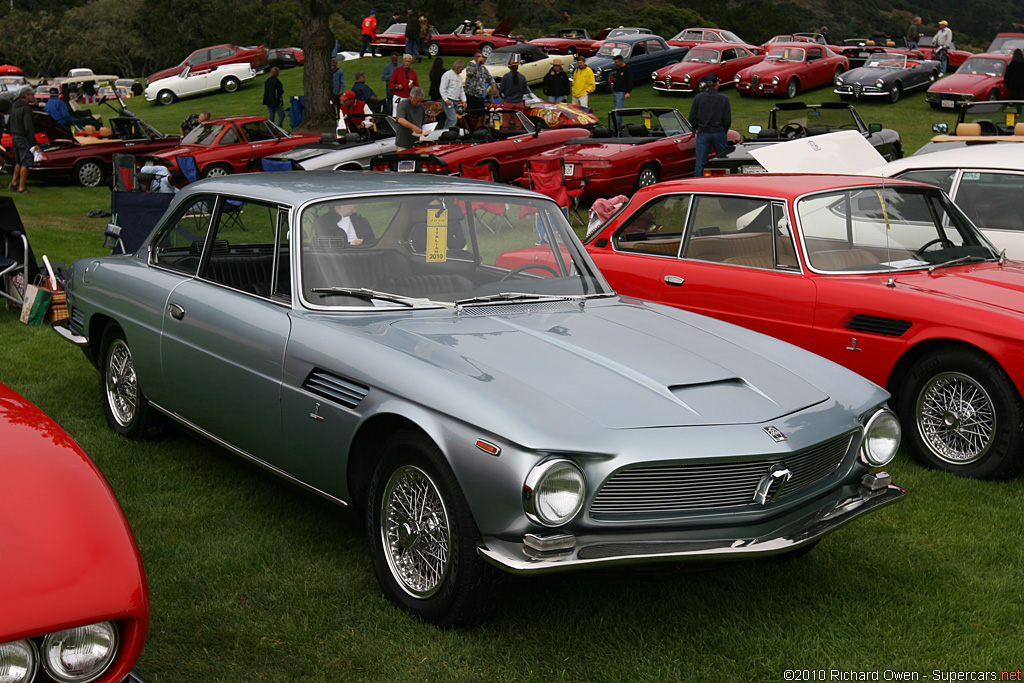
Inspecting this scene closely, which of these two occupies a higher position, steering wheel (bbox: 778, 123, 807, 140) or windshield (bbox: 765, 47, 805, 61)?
windshield (bbox: 765, 47, 805, 61)

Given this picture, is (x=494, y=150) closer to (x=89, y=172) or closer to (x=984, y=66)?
(x=89, y=172)

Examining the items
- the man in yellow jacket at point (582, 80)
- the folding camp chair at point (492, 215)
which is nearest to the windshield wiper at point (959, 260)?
the folding camp chair at point (492, 215)

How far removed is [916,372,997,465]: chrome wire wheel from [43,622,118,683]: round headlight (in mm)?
4369

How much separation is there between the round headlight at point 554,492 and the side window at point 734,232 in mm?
3326

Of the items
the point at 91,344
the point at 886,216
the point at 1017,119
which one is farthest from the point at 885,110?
the point at 91,344

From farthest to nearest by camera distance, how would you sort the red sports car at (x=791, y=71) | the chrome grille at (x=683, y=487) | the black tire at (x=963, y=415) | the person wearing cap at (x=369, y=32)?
the person wearing cap at (x=369, y=32) < the red sports car at (x=791, y=71) < the black tire at (x=963, y=415) < the chrome grille at (x=683, y=487)

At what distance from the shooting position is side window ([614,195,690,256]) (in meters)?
6.57

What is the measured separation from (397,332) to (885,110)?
2341 centimetres

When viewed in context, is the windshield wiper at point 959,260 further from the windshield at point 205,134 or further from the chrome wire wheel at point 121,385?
the windshield at point 205,134

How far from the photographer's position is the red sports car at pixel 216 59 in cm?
3591

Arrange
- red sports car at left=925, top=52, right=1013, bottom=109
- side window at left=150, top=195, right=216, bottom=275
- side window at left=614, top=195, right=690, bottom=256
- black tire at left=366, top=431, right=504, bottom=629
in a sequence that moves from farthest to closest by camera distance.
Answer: red sports car at left=925, top=52, right=1013, bottom=109 → side window at left=614, top=195, right=690, bottom=256 → side window at left=150, top=195, right=216, bottom=275 → black tire at left=366, top=431, right=504, bottom=629

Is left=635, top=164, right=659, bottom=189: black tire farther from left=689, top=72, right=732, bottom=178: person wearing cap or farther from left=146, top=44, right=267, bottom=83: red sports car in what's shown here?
left=146, top=44, right=267, bottom=83: red sports car

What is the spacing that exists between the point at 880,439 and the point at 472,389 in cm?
165

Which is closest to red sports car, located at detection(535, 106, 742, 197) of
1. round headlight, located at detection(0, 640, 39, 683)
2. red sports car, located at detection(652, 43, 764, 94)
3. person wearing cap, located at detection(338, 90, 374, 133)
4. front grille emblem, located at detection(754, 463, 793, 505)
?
person wearing cap, located at detection(338, 90, 374, 133)
